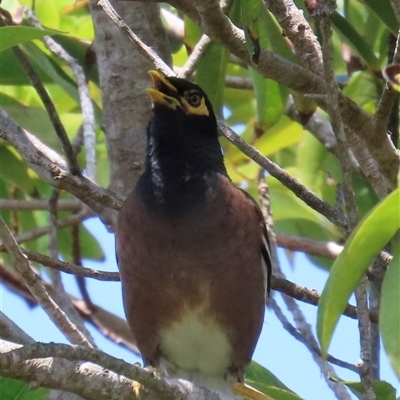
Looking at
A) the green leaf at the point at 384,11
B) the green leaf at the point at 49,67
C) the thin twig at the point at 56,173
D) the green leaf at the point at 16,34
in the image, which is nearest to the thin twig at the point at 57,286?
the thin twig at the point at 56,173

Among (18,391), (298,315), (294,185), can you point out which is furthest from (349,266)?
(298,315)

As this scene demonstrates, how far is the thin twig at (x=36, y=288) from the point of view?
2.20 m

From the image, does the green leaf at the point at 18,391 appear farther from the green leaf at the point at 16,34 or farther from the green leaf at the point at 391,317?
the green leaf at the point at 391,317

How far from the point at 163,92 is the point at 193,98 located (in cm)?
12

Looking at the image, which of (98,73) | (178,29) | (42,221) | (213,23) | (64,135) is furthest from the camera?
(42,221)

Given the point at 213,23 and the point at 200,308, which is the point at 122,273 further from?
the point at 213,23

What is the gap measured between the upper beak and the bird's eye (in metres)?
0.04

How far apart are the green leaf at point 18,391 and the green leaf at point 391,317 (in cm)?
A: 103

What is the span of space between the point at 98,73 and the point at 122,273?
0.98m

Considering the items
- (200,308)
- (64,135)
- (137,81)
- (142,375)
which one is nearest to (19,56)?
(64,135)

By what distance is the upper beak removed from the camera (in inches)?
117

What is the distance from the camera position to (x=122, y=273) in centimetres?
299

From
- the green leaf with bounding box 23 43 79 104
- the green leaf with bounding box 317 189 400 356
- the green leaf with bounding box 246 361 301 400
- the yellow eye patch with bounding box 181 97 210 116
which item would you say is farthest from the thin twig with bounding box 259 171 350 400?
the green leaf with bounding box 317 189 400 356

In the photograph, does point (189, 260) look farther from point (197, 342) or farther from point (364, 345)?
point (364, 345)
